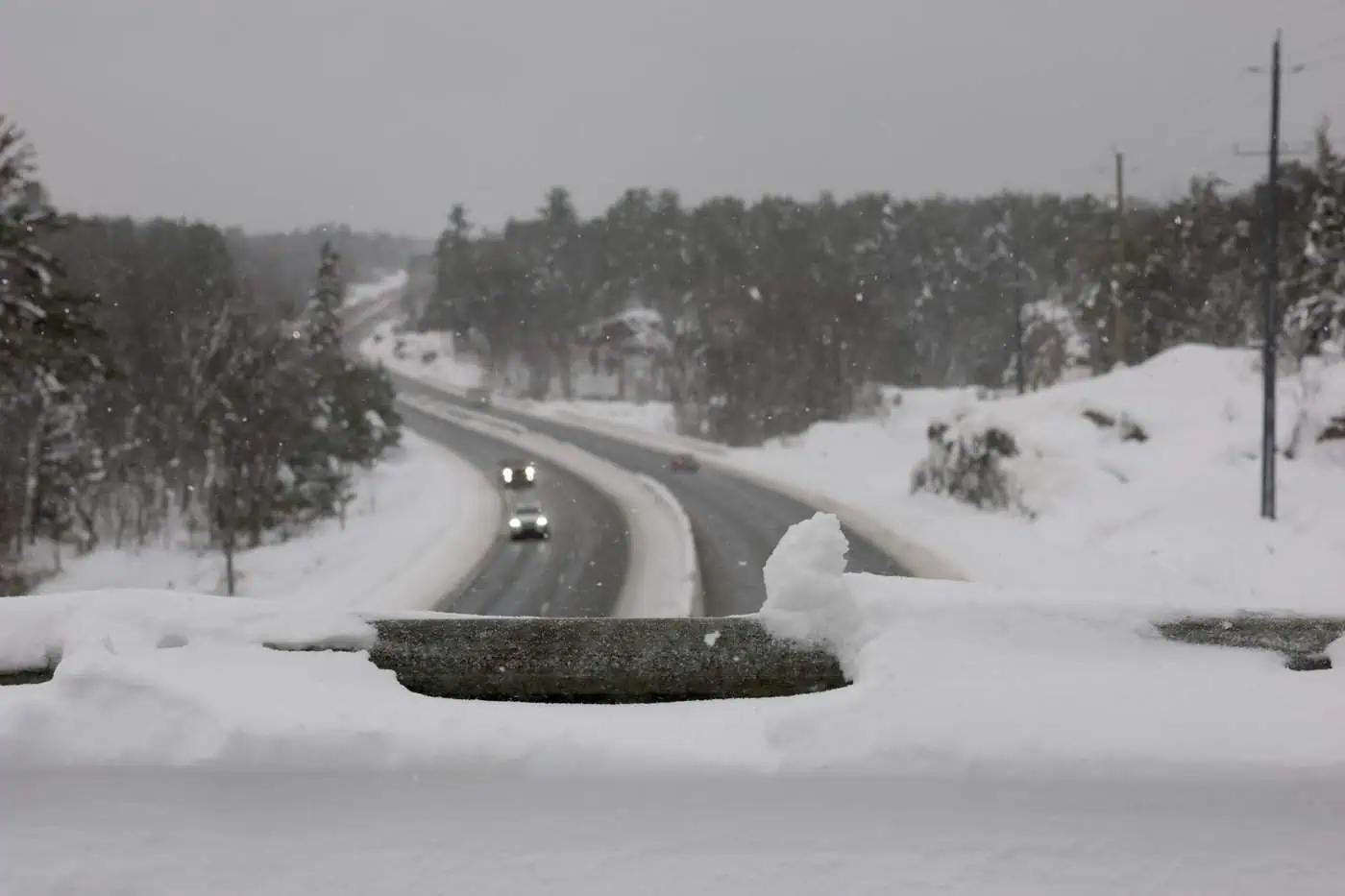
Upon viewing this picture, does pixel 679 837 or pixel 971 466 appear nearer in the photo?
pixel 679 837

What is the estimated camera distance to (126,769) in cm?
319

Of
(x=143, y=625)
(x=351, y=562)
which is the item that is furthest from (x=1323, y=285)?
(x=143, y=625)

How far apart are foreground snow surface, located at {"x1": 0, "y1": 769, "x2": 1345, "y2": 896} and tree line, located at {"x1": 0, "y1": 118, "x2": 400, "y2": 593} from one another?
73.5ft

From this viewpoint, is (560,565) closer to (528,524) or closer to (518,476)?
(528,524)

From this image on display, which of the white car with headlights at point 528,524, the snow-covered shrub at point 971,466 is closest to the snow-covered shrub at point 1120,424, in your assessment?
the snow-covered shrub at point 971,466

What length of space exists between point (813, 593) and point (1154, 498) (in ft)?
76.4

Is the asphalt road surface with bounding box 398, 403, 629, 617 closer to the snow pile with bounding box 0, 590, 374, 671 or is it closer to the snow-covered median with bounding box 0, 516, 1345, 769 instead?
the snow pile with bounding box 0, 590, 374, 671

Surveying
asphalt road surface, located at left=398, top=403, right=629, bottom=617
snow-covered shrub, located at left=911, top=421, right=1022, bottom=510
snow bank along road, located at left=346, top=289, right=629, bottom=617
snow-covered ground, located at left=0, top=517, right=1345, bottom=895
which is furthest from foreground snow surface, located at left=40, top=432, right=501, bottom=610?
snow-covered ground, located at left=0, top=517, right=1345, bottom=895

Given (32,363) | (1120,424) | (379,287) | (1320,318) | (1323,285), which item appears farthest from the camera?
(379,287)

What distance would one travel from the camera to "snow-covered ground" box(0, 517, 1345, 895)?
3.01 m

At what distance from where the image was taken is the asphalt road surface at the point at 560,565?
2187 centimetres

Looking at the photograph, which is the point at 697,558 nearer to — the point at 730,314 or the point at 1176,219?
the point at 1176,219

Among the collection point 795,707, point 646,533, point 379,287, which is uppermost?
point 379,287

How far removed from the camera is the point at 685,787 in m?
3.08
